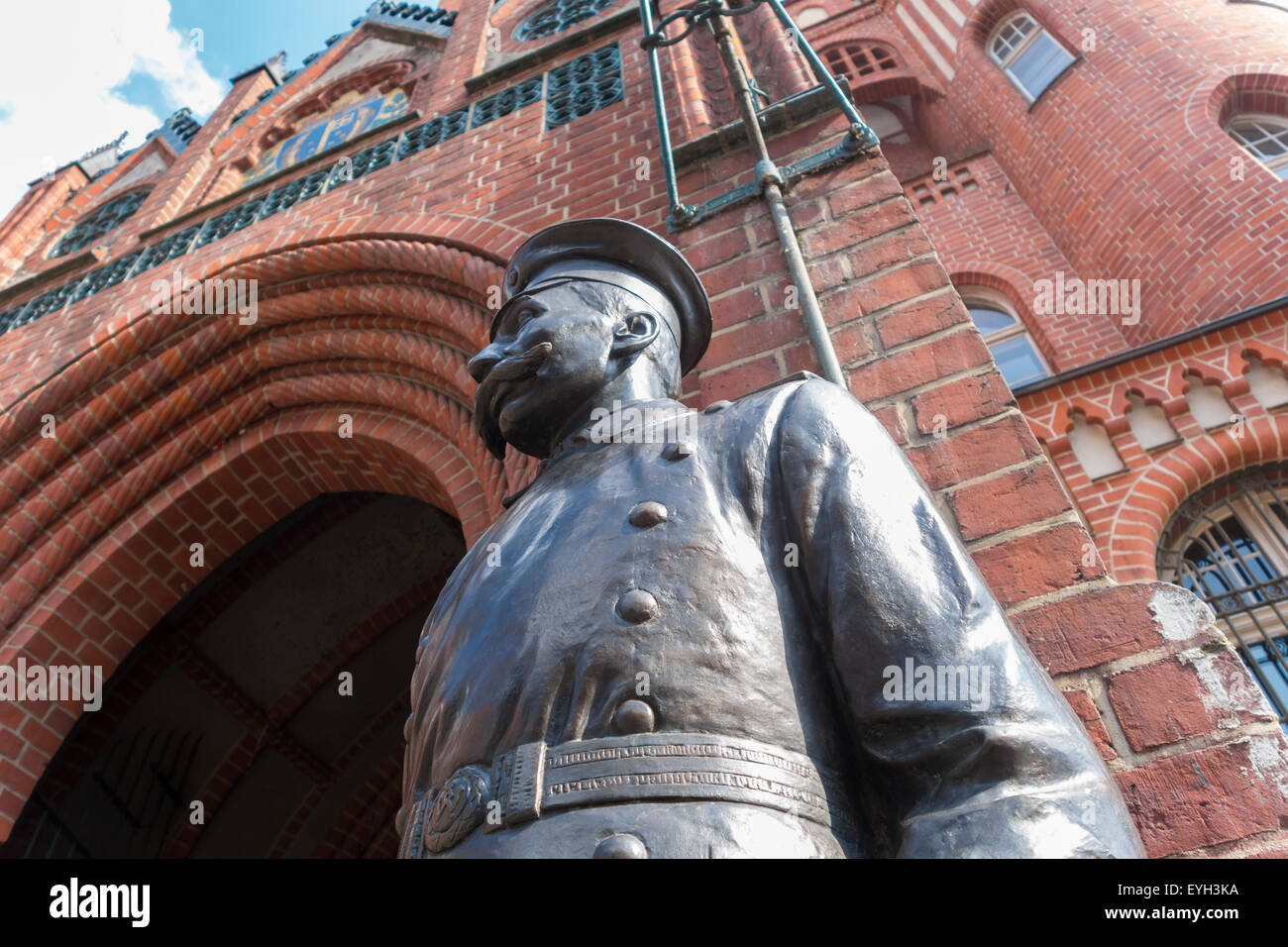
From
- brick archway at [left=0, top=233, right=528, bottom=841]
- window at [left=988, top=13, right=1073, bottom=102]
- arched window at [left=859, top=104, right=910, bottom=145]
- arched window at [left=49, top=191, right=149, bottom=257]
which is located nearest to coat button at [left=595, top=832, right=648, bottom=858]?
brick archway at [left=0, top=233, right=528, bottom=841]

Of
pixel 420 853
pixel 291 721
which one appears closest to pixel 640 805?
pixel 420 853

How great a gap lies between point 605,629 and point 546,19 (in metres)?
5.49

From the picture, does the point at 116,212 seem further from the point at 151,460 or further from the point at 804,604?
the point at 804,604

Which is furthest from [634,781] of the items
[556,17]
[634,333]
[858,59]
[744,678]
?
[858,59]

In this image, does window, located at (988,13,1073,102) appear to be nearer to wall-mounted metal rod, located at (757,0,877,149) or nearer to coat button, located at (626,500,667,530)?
wall-mounted metal rod, located at (757,0,877,149)

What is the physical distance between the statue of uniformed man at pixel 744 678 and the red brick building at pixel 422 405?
19.6 inches

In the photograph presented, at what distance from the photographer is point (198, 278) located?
4.36m

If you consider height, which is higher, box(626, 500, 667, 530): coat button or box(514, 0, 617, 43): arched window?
box(514, 0, 617, 43): arched window

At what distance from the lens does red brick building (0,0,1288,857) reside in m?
1.75

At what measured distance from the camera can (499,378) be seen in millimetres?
1652

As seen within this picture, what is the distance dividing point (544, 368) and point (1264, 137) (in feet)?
29.9

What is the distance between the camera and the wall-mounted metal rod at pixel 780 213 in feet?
6.76

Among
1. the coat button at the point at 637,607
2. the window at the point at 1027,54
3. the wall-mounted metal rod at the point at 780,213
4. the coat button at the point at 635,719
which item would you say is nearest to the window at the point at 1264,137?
the window at the point at 1027,54

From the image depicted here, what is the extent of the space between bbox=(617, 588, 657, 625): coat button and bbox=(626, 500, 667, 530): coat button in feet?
0.47
